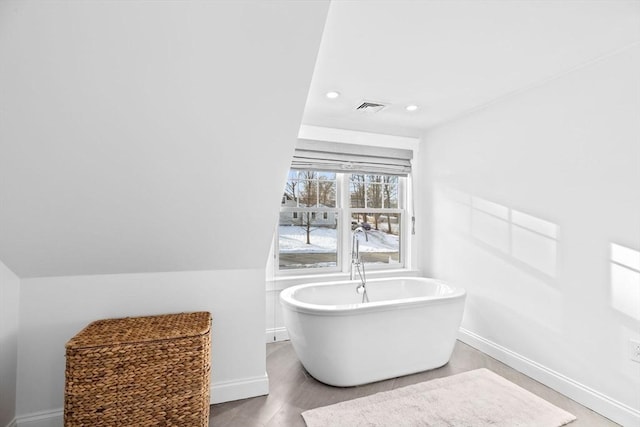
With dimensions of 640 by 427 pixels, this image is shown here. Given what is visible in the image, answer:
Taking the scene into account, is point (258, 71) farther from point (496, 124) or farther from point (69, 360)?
point (496, 124)

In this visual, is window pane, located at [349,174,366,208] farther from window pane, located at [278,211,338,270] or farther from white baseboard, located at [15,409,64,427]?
white baseboard, located at [15,409,64,427]

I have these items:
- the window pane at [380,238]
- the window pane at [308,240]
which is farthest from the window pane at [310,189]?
the window pane at [380,238]

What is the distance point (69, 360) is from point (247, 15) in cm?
182

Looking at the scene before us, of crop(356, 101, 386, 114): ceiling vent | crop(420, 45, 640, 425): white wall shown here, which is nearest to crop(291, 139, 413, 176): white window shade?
crop(356, 101, 386, 114): ceiling vent

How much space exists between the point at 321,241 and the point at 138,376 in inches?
90.3

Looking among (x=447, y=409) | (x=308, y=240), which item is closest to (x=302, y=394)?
(x=447, y=409)

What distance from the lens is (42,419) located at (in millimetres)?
1921

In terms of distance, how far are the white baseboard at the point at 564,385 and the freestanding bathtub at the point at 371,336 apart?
0.51 m

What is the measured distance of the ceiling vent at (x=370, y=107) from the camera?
296 cm

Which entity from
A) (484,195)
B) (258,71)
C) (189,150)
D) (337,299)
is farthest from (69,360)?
(484,195)

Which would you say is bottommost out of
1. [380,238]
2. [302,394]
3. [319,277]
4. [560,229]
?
[302,394]

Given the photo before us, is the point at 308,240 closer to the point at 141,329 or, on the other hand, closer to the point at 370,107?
the point at 370,107

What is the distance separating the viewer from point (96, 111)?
4.51 ft

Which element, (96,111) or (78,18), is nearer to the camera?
(78,18)
